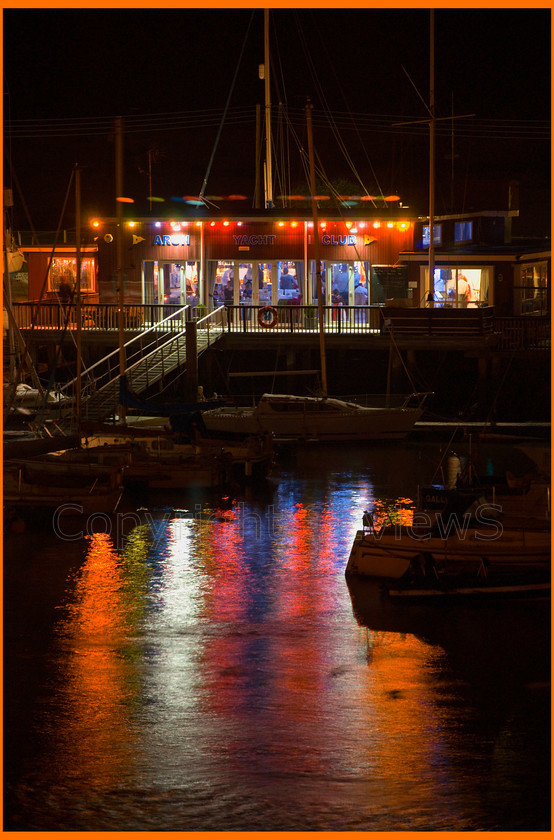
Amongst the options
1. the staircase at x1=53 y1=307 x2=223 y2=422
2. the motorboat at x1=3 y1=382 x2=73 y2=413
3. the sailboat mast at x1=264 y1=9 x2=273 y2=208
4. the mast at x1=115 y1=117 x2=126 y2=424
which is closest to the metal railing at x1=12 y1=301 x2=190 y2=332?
the staircase at x1=53 y1=307 x2=223 y2=422

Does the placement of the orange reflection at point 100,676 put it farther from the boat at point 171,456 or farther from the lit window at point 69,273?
the lit window at point 69,273

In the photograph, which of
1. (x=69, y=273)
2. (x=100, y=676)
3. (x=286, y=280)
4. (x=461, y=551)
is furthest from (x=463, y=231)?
(x=100, y=676)

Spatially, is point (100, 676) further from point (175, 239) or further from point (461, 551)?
point (175, 239)

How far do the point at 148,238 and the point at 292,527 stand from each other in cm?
2465

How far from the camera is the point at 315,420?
108 ft

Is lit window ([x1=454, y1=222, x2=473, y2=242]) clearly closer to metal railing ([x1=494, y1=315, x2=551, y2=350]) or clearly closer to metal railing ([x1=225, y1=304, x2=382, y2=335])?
metal railing ([x1=225, y1=304, x2=382, y2=335])

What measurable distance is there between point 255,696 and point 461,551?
5715 mm

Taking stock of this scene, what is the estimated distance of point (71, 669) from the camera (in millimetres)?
14820

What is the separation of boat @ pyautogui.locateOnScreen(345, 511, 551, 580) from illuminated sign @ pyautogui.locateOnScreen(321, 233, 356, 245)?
88.1 feet

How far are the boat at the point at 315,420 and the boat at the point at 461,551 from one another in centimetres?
1449

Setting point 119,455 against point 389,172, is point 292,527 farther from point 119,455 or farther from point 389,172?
point 389,172

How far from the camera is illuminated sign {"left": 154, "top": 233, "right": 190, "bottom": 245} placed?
145 ft

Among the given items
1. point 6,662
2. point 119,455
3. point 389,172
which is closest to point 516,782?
point 6,662

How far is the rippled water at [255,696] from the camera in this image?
36.8ft
